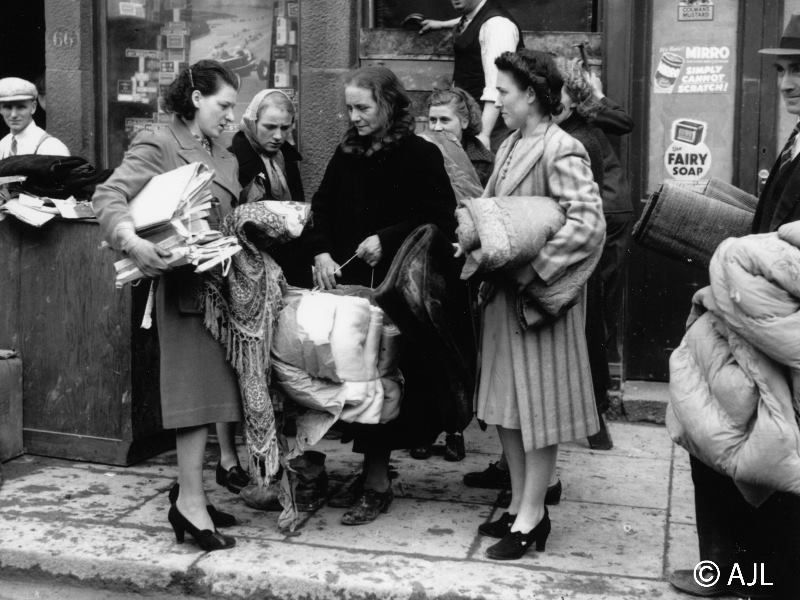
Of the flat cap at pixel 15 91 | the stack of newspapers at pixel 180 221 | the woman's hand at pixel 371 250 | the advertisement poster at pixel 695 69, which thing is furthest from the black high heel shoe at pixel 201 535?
the advertisement poster at pixel 695 69

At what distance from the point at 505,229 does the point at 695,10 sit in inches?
121

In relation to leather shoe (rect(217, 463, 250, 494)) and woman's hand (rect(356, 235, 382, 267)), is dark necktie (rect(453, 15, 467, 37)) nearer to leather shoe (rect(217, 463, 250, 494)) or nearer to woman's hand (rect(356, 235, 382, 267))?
woman's hand (rect(356, 235, 382, 267))

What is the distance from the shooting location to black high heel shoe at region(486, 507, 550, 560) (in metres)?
4.41

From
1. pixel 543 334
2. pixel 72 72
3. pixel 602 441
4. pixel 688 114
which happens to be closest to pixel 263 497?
pixel 543 334

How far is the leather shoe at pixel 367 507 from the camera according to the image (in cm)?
485

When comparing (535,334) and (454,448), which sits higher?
(535,334)

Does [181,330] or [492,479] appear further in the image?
[492,479]

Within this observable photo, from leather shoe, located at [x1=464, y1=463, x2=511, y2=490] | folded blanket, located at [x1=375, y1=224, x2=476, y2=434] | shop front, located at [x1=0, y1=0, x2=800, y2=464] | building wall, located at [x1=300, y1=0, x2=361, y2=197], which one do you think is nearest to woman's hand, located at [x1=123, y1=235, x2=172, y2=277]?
folded blanket, located at [x1=375, y1=224, x2=476, y2=434]

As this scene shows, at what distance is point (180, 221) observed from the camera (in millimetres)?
4203

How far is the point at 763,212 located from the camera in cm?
407

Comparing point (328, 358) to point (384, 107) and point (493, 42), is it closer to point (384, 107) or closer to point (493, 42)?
point (384, 107)

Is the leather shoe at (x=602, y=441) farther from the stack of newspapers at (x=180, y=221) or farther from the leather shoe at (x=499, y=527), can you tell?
the stack of newspapers at (x=180, y=221)

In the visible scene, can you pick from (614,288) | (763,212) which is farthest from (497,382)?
(614,288)

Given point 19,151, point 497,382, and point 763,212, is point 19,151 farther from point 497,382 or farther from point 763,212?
point 763,212
